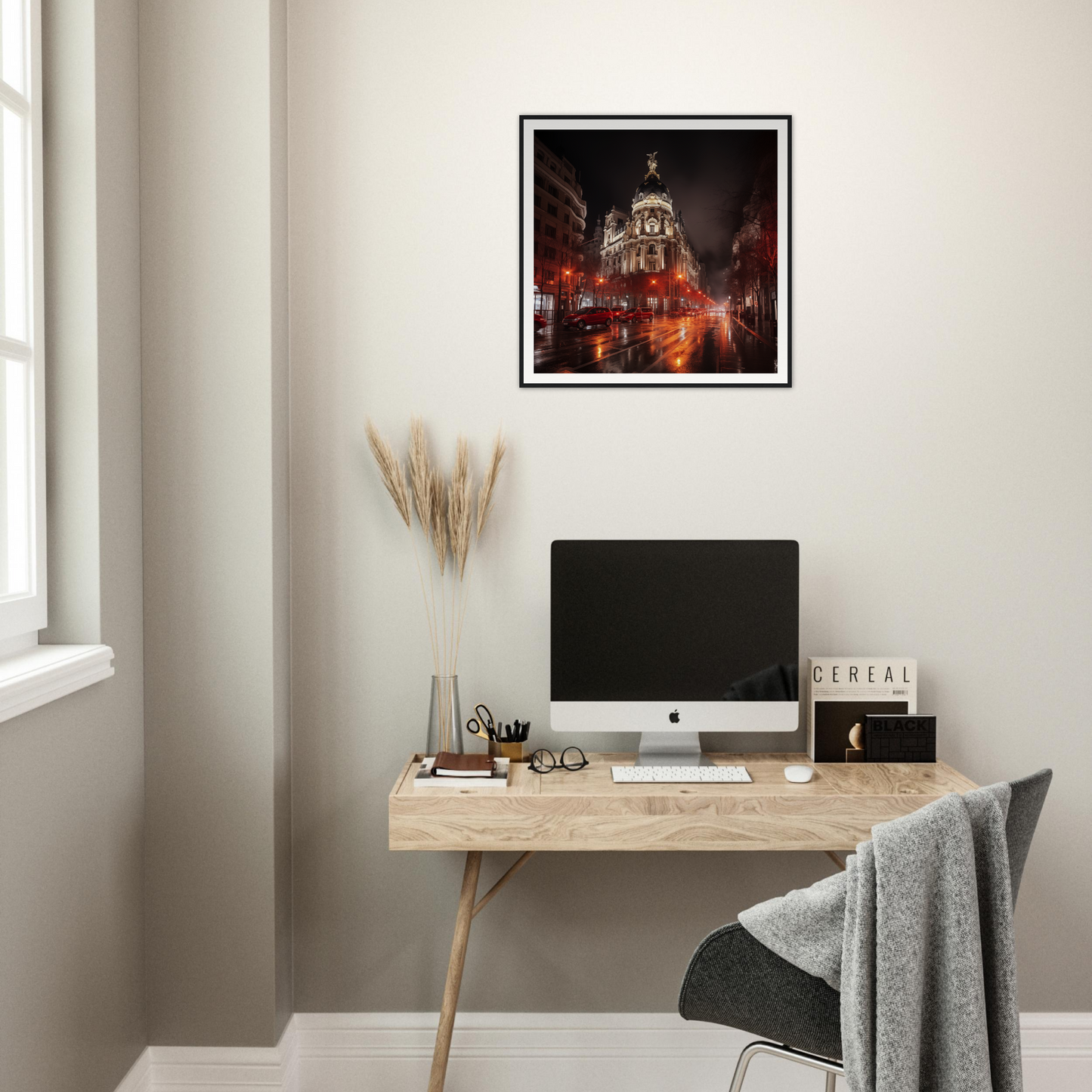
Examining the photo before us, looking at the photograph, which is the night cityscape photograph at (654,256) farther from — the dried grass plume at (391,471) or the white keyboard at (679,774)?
the white keyboard at (679,774)

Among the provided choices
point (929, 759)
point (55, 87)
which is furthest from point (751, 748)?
point (55, 87)

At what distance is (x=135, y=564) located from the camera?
6.50 ft

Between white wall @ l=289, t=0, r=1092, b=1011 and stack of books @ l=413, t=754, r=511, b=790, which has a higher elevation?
white wall @ l=289, t=0, r=1092, b=1011

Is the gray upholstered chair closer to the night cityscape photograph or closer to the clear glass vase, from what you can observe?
the clear glass vase

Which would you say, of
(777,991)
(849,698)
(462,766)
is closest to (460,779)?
(462,766)

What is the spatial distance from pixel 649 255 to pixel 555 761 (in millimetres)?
1222

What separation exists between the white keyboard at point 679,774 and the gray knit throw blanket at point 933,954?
537 mm

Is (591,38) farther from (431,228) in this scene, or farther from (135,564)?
(135,564)

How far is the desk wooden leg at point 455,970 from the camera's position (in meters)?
1.89

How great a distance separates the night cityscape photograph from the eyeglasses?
0.88 meters

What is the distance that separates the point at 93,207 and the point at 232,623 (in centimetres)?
90

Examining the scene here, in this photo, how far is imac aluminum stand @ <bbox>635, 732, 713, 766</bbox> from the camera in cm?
204

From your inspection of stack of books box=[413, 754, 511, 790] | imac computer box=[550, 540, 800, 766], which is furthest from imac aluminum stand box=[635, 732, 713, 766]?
stack of books box=[413, 754, 511, 790]

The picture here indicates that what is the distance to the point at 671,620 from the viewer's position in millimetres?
2002
